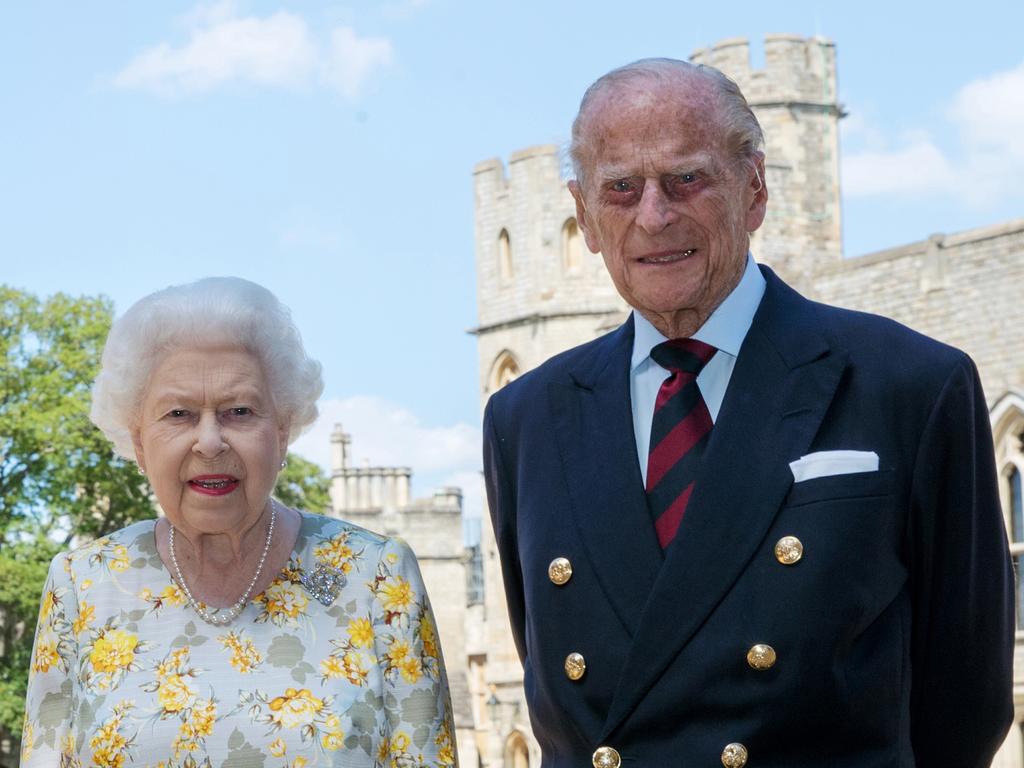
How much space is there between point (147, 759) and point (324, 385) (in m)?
0.98

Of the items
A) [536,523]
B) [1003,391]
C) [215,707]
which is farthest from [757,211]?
[1003,391]

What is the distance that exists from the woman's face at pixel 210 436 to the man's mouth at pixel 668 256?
104 centimetres

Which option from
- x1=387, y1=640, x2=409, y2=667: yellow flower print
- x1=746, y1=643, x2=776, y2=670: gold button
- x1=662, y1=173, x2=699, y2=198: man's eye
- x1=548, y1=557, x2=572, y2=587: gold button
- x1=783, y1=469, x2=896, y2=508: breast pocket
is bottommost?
x1=746, y1=643, x2=776, y2=670: gold button

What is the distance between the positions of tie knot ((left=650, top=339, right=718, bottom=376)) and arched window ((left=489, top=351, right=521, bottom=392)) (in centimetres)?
2979

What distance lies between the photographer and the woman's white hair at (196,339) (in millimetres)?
4426

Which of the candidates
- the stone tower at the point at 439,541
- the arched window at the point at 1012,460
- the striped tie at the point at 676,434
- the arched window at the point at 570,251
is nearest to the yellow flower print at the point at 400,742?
the striped tie at the point at 676,434

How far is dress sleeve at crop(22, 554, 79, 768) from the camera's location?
4383 millimetres

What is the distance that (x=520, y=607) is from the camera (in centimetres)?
449

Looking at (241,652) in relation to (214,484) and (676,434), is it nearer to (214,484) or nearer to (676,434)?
(214,484)

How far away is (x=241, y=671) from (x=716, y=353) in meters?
1.35

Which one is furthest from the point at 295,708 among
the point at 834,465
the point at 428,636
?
the point at 834,465

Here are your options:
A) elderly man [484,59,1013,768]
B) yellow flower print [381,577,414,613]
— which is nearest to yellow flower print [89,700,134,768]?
yellow flower print [381,577,414,613]

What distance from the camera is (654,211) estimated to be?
3.85m

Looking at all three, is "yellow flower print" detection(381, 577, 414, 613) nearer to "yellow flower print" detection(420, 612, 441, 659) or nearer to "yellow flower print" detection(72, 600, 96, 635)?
"yellow flower print" detection(420, 612, 441, 659)
